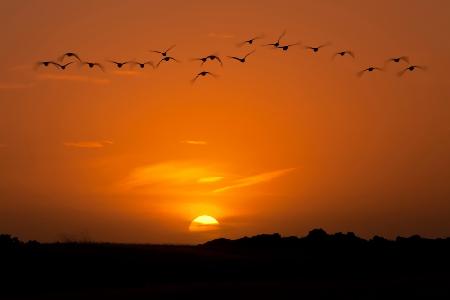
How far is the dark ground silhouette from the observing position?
99.5 feet

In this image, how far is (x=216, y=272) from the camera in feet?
121

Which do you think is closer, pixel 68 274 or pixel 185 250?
pixel 68 274

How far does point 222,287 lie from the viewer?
30797 millimetres

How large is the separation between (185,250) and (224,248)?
5.78 metres

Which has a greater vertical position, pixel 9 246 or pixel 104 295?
pixel 9 246

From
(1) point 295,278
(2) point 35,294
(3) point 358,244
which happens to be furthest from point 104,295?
(3) point 358,244

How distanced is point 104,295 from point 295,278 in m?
11.3

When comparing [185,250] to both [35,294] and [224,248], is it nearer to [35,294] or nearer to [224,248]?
[224,248]

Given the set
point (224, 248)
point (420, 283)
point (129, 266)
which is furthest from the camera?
point (224, 248)

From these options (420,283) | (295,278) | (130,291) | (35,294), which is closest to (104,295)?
(130,291)

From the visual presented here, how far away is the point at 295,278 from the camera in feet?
121

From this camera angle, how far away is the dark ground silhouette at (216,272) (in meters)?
30.3

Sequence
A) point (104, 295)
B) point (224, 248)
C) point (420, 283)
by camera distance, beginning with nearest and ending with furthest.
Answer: point (104, 295)
point (420, 283)
point (224, 248)

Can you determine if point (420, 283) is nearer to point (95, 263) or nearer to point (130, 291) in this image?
point (130, 291)
